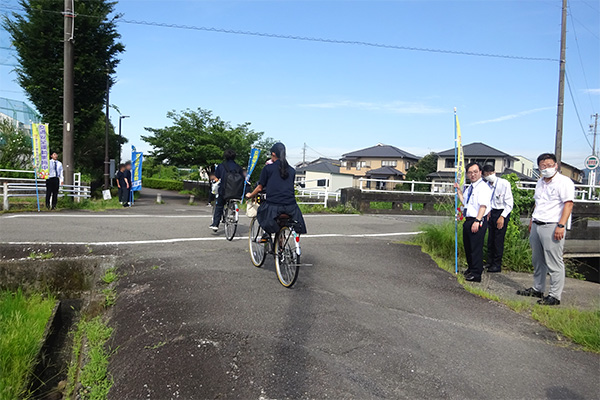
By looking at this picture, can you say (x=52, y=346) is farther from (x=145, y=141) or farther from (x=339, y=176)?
(x=339, y=176)

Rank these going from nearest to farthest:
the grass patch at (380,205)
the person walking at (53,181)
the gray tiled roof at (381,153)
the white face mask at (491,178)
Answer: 1. the white face mask at (491,178)
2. the person walking at (53,181)
3. the grass patch at (380,205)
4. the gray tiled roof at (381,153)

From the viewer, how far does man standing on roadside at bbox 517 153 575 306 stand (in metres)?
5.21

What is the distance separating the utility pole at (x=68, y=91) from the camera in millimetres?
14766

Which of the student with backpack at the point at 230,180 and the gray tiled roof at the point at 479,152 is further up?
the gray tiled roof at the point at 479,152

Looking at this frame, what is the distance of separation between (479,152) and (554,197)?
47675 millimetres

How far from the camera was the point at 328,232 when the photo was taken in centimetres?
990

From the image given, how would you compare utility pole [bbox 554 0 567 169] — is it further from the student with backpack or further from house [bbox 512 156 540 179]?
house [bbox 512 156 540 179]

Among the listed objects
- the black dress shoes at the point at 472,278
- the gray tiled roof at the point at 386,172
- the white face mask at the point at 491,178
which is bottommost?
the black dress shoes at the point at 472,278

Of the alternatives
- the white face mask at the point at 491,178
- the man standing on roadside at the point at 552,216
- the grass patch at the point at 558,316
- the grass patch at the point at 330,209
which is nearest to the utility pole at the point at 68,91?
the grass patch at the point at 330,209

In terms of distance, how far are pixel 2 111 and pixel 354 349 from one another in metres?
27.0

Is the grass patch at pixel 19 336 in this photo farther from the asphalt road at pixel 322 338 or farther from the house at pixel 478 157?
the house at pixel 478 157

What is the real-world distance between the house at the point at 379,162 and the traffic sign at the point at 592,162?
3665 cm

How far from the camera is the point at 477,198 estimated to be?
6293 millimetres

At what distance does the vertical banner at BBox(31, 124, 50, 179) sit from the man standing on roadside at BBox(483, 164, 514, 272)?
11666mm
